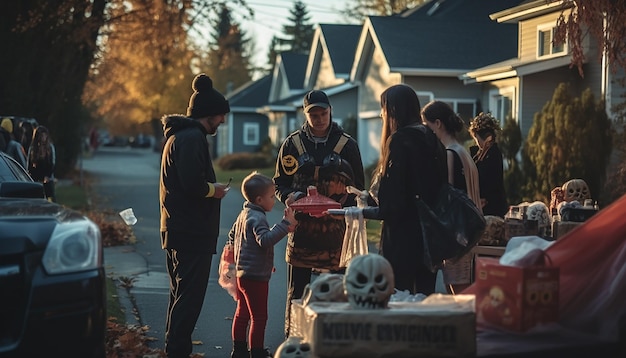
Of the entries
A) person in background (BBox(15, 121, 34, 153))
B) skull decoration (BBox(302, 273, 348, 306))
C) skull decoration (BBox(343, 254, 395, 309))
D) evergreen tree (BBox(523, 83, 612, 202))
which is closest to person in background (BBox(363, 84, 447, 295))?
skull decoration (BBox(302, 273, 348, 306))

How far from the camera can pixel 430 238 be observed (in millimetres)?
5559

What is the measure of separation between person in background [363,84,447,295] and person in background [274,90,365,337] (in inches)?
36.2

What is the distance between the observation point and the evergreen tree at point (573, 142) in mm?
17500

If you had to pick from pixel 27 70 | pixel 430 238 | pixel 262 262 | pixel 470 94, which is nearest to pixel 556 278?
pixel 430 238

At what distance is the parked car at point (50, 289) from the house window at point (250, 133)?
186 ft

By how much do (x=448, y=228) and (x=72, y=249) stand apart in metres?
2.18

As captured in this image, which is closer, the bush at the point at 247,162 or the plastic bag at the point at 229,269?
the plastic bag at the point at 229,269

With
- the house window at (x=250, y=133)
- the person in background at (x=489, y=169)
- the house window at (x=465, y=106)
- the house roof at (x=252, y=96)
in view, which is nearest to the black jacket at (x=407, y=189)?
the person in background at (x=489, y=169)

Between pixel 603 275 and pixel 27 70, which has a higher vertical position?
pixel 27 70

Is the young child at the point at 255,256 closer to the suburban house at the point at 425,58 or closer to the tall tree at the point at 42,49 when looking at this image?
the tall tree at the point at 42,49

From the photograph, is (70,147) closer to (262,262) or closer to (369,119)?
(369,119)

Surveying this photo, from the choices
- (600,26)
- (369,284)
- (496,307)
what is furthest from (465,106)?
(369,284)

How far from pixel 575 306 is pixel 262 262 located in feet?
7.42

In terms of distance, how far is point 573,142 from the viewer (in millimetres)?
17578
